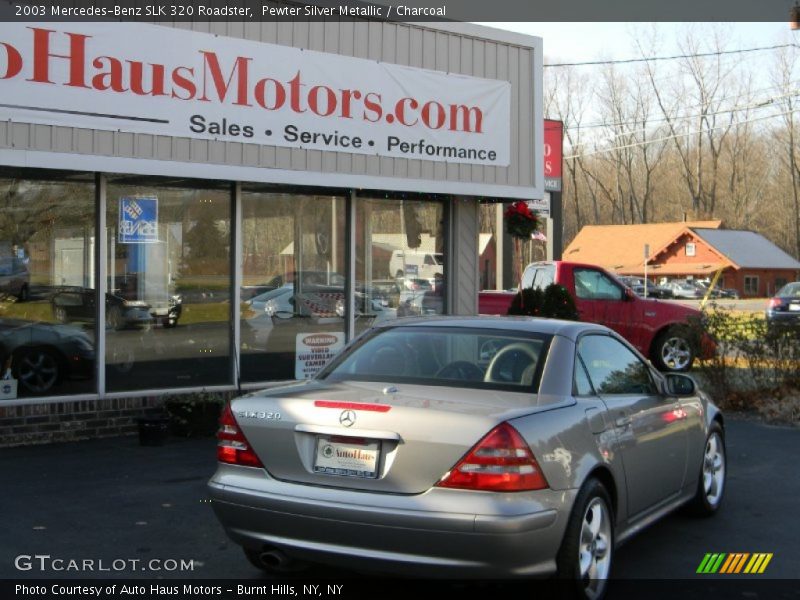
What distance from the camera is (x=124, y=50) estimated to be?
951cm

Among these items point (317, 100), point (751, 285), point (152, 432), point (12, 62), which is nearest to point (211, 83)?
point (317, 100)

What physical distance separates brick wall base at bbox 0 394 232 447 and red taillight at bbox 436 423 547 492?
608 centimetres

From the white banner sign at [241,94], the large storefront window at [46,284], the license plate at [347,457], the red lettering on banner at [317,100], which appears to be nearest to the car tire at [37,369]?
the large storefront window at [46,284]

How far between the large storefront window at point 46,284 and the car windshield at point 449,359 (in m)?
4.89

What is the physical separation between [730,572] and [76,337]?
6.79m

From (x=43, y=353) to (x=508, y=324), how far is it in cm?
572

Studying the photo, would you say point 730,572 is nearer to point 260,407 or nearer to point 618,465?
point 618,465

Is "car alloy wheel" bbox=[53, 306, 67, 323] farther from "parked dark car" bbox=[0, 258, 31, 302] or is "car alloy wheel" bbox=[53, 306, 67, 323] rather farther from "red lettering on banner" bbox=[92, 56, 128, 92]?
"red lettering on banner" bbox=[92, 56, 128, 92]

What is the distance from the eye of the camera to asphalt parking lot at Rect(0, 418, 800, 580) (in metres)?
5.81

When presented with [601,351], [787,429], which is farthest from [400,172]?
[601,351]

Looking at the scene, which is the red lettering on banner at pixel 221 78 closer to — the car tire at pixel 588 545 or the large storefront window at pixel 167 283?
the large storefront window at pixel 167 283

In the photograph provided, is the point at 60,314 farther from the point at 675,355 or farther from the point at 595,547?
the point at 675,355

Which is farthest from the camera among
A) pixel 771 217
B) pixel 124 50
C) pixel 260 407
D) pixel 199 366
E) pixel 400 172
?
pixel 771 217

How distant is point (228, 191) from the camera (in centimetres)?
1091
